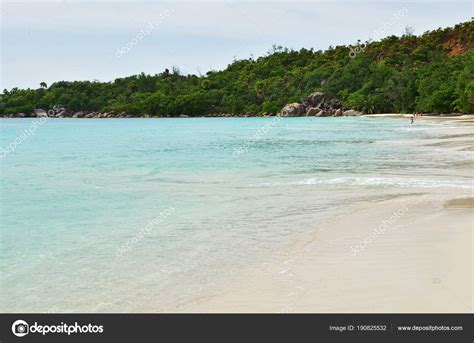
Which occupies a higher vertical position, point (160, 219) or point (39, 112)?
point (39, 112)

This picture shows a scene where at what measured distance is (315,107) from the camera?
140 meters

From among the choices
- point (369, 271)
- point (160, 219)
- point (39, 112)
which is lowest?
point (160, 219)

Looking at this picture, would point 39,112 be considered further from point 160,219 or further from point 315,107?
point 160,219

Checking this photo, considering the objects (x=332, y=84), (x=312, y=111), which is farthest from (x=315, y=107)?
(x=332, y=84)

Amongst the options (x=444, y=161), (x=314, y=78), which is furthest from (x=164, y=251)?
(x=314, y=78)
